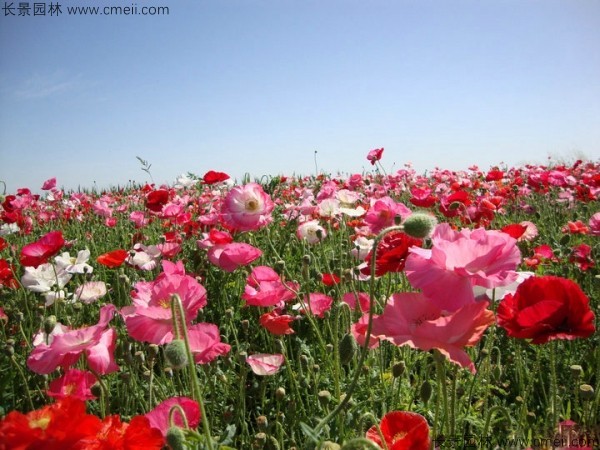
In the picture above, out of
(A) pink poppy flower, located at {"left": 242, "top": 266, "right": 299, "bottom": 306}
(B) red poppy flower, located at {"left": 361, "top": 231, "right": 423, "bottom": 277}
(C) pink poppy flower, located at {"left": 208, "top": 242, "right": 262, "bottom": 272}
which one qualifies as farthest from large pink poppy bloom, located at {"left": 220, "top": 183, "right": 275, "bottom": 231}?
(B) red poppy flower, located at {"left": 361, "top": 231, "right": 423, "bottom": 277}

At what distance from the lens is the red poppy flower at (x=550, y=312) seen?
1.04 m

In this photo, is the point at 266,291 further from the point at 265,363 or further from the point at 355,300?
the point at 355,300

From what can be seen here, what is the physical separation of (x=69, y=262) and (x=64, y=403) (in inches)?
87.1

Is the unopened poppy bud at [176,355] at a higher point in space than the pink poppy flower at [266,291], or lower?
higher

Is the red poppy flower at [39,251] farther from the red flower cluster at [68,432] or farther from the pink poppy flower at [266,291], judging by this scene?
the red flower cluster at [68,432]

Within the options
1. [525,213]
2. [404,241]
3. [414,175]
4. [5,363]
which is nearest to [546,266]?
[525,213]

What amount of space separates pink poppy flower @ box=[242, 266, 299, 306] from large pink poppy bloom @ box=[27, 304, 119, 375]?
1.97ft

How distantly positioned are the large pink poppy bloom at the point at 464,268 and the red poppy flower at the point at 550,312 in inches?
5.7

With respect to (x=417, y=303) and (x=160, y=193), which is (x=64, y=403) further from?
(x=160, y=193)

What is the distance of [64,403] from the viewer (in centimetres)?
70

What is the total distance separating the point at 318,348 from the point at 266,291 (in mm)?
744

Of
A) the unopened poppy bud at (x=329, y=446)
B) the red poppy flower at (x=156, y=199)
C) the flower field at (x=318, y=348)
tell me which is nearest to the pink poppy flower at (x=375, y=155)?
the flower field at (x=318, y=348)

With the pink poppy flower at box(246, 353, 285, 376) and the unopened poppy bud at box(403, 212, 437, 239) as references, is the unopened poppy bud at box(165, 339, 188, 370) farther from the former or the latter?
the pink poppy flower at box(246, 353, 285, 376)

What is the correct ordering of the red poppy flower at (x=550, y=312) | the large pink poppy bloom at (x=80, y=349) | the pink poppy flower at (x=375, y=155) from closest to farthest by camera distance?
the red poppy flower at (x=550, y=312) < the large pink poppy bloom at (x=80, y=349) < the pink poppy flower at (x=375, y=155)
